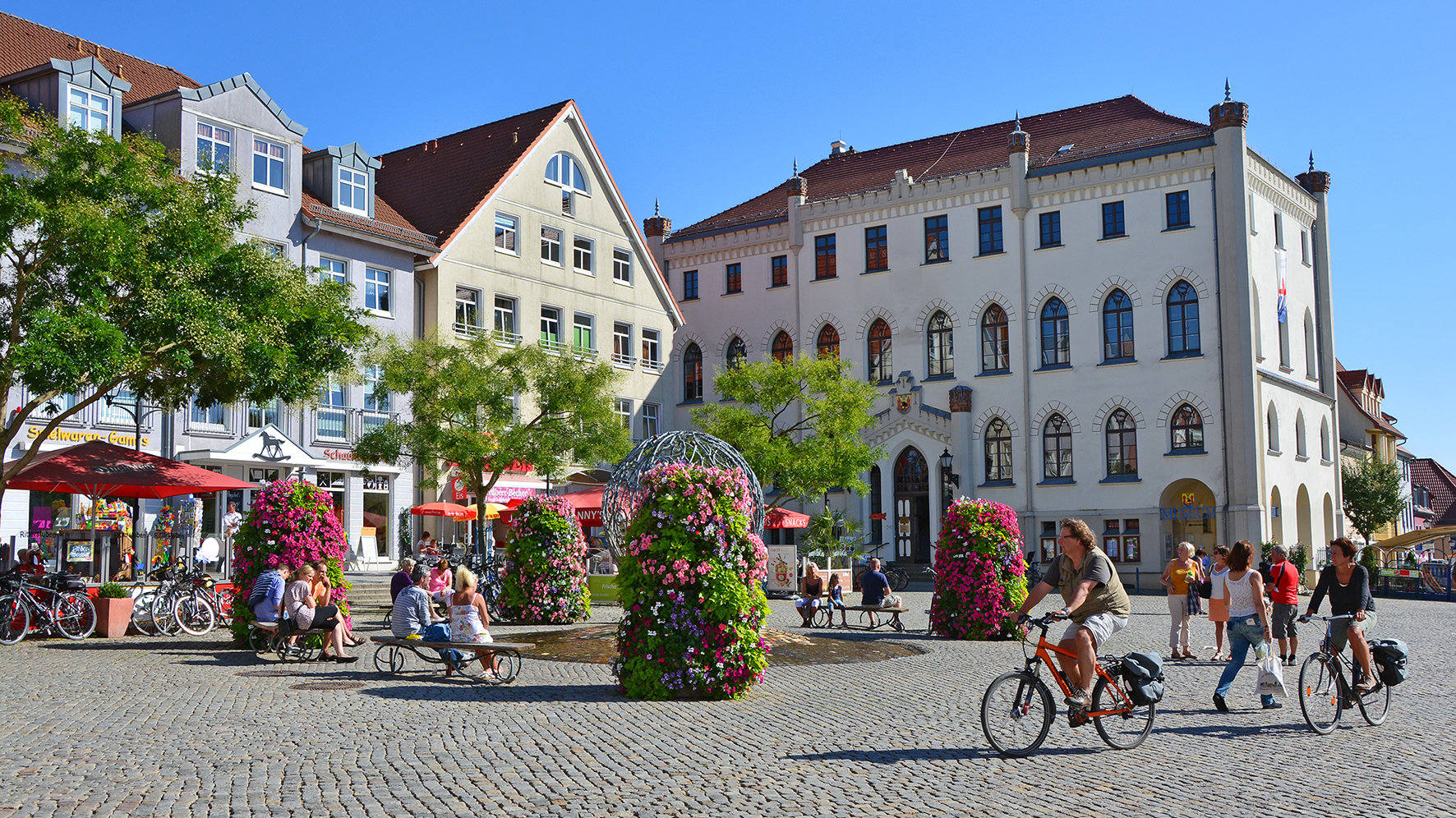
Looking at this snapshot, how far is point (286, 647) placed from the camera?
52.5 feet

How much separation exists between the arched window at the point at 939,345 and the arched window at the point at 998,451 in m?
2.62

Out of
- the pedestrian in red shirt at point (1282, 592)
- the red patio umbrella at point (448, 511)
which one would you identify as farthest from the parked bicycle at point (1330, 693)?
the red patio umbrella at point (448, 511)

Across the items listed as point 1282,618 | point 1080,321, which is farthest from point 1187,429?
point 1282,618

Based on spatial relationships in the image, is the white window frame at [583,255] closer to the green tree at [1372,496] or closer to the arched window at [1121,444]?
the arched window at [1121,444]

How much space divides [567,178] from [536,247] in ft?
10.1

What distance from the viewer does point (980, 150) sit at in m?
47.9

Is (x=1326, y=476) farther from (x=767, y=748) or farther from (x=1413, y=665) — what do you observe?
(x=767, y=748)

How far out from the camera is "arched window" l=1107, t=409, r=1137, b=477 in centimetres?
4128

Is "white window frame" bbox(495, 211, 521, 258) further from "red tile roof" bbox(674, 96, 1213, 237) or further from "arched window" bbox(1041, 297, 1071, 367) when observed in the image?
"arched window" bbox(1041, 297, 1071, 367)

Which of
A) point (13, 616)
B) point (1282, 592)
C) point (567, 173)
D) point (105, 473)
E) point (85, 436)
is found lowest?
point (13, 616)

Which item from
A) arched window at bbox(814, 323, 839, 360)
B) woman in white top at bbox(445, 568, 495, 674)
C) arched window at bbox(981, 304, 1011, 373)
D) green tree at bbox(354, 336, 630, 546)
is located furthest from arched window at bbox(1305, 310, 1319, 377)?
woman in white top at bbox(445, 568, 495, 674)

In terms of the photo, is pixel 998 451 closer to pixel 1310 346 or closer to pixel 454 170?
pixel 1310 346

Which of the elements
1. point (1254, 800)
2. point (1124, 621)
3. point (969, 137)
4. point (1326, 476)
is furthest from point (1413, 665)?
point (969, 137)

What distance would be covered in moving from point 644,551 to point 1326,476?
133 feet
